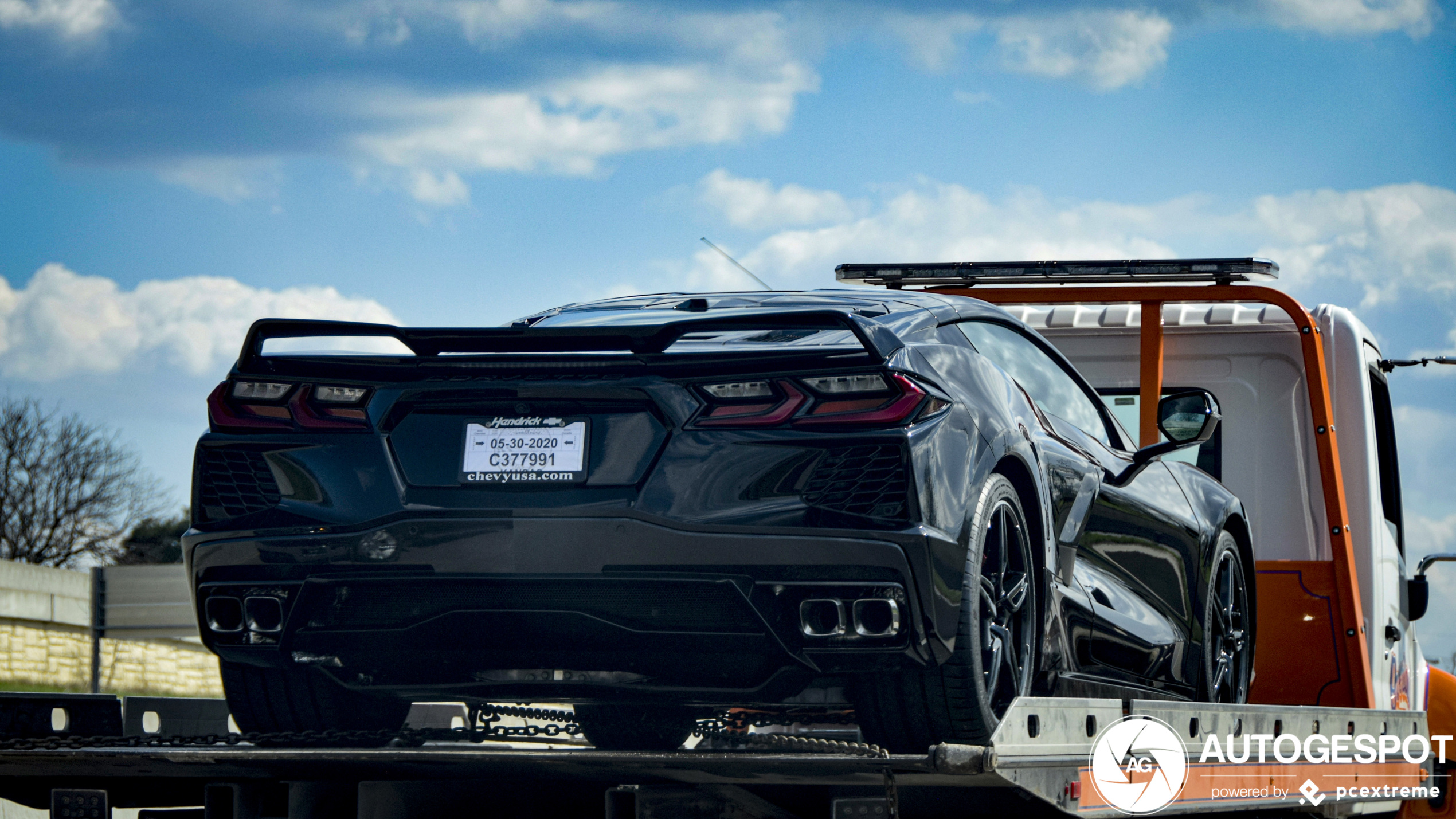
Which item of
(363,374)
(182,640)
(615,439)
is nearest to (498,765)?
(615,439)

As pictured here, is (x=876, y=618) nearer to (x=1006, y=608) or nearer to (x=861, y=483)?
(x=861, y=483)

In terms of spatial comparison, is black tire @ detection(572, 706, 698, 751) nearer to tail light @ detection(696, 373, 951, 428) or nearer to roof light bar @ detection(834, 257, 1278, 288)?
tail light @ detection(696, 373, 951, 428)

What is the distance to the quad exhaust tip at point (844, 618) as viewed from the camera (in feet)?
12.5

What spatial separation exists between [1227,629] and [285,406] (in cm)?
390

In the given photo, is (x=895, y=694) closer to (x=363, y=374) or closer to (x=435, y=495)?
(x=435, y=495)

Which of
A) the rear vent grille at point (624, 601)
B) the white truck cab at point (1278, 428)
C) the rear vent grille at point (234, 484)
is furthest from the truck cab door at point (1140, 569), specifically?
the rear vent grille at point (234, 484)

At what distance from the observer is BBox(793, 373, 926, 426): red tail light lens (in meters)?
3.87

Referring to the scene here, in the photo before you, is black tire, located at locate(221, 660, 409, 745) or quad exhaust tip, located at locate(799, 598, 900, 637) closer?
quad exhaust tip, located at locate(799, 598, 900, 637)

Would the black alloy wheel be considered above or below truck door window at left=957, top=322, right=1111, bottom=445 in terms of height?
below

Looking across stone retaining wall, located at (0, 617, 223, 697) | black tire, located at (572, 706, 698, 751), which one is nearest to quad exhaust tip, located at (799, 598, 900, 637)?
black tire, located at (572, 706, 698, 751)

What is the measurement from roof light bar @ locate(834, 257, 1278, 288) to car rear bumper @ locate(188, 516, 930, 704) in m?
4.05

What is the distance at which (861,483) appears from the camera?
3812mm

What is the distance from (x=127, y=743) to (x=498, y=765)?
1.03 metres

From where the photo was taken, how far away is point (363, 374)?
4.14 meters
